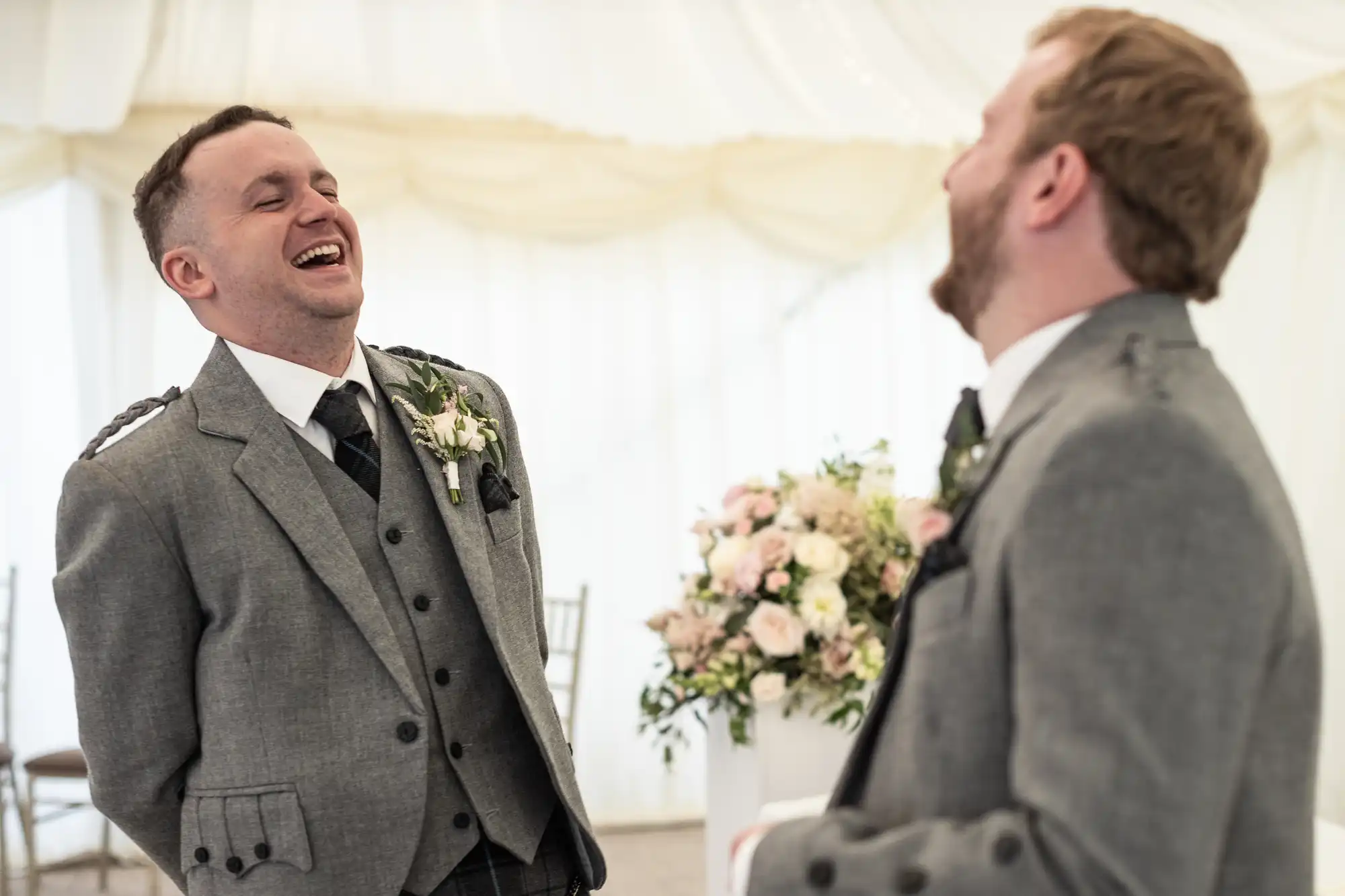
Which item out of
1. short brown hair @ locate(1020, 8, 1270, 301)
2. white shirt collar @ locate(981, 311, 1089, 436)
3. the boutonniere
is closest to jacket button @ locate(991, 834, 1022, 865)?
white shirt collar @ locate(981, 311, 1089, 436)

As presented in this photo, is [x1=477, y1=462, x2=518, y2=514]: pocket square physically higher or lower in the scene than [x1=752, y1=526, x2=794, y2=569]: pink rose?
higher

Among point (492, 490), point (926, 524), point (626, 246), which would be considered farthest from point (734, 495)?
point (626, 246)

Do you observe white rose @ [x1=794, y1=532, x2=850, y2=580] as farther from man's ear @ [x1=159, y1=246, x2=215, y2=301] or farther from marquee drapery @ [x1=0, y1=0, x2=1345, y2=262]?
marquee drapery @ [x1=0, y1=0, x2=1345, y2=262]

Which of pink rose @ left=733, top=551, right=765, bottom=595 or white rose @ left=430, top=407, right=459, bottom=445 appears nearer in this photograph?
white rose @ left=430, top=407, right=459, bottom=445

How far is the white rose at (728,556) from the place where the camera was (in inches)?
124

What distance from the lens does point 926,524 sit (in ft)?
3.85

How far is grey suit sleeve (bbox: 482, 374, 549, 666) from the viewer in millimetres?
2213

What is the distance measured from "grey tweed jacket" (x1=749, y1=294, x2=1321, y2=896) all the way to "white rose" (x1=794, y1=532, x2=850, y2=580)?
6.22 ft

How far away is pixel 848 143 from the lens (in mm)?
5809

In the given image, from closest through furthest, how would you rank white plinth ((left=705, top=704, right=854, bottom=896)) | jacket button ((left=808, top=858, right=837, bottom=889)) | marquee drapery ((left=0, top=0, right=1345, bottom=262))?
jacket button ((left=808, top=858, right=837, bottom=889)) < white plinth ((left=705, top=704, right=854, bottom=896)) < marquee drapery ((left=0, top=0, right=1345, bottom=262))

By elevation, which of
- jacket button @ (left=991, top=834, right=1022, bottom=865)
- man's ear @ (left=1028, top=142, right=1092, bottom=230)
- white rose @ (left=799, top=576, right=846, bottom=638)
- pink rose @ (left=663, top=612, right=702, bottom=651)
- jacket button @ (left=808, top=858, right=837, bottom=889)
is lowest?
pink rose @ (left=663, top=612, right=702, bottom=651)

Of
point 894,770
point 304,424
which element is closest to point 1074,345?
point 894,770

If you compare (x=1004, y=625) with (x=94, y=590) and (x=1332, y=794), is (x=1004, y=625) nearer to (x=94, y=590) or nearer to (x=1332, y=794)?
(x=94, y=590)

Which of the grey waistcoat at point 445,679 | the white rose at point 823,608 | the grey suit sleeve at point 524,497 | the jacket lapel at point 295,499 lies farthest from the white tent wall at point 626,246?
the grey waistcoat at point 445,679
